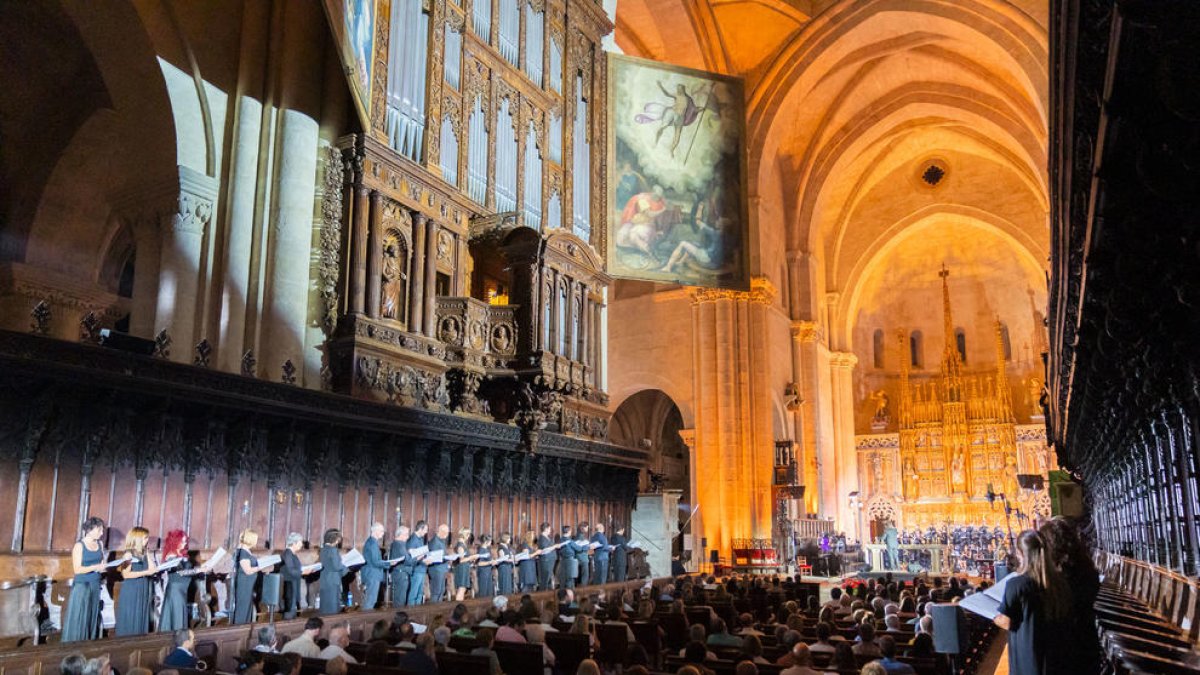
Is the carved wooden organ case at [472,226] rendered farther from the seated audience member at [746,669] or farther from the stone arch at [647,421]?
the stone arch at [647,421]

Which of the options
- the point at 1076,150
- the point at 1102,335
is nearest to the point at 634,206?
the point at 1102,335

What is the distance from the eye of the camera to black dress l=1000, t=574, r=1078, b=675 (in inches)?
176

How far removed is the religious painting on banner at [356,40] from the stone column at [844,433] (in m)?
26.6

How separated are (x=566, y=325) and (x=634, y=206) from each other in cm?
427

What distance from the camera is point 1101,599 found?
796 centimetres

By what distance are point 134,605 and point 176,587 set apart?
0.43 metres

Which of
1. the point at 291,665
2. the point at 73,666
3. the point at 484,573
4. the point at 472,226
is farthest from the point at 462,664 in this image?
the point at 472,226

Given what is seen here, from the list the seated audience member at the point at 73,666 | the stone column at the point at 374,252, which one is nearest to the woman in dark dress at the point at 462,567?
the stone column at the point at 374,252

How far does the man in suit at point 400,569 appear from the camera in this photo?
1136cm

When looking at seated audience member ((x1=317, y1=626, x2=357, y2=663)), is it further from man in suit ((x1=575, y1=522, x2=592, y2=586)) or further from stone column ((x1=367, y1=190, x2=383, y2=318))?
man in suit ((x1=575, y1=522, x2=592, y2=586))

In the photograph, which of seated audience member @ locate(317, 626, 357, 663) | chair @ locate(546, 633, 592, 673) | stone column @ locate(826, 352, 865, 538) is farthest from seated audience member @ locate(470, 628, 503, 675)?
stone column @ locate(826, 352, 865, 538)

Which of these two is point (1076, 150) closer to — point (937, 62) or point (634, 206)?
point (634, 206)

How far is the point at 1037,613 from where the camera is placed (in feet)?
14.9

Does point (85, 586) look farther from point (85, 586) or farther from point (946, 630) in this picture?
point (946, 630)
